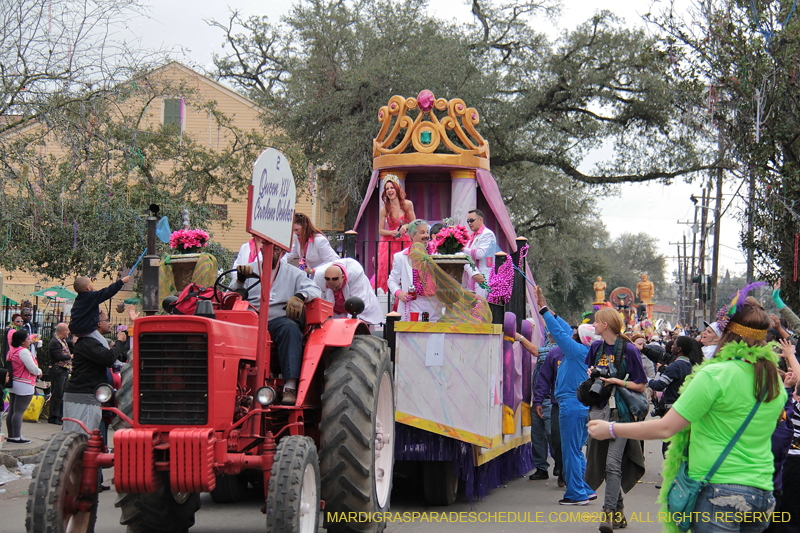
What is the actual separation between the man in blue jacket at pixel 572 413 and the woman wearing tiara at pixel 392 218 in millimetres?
3342

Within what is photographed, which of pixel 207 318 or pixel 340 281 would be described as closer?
pixel 207 318

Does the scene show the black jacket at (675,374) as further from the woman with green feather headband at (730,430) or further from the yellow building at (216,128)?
the yellow building at (216,128)

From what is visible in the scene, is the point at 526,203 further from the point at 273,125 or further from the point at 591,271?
the point at 591,271

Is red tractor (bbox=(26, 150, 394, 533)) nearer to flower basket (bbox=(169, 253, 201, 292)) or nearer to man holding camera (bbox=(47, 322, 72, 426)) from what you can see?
flower basket (bbox=(169, 253, 201, 292))

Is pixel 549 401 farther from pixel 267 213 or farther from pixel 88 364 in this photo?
pixel 267 213

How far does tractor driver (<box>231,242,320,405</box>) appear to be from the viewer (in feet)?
18.1

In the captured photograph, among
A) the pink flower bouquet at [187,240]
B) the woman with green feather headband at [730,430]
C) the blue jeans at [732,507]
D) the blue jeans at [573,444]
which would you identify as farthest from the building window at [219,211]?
the blue jeans at [732,507]

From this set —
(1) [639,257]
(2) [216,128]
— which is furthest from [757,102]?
(1) [639,257]

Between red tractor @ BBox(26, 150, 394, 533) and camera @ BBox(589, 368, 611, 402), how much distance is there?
1.93 m

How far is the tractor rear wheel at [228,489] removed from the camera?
7887 mm

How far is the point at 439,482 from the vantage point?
313 inches

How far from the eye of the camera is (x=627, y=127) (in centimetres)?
2441

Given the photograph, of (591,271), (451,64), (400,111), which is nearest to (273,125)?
(451,64)

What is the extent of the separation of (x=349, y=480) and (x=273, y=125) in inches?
779
